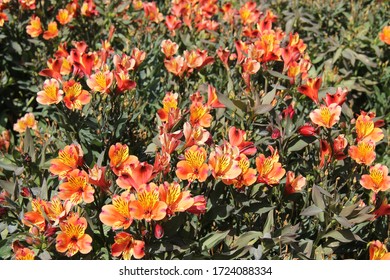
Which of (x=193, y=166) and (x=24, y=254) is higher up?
(x=193, y=166)

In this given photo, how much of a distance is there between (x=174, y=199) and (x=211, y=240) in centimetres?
32

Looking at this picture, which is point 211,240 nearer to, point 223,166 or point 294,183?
point 223,166

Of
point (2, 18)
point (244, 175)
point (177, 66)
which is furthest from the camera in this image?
point (2, 18)

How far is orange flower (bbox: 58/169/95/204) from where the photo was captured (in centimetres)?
178

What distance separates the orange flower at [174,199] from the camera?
65.4 inches

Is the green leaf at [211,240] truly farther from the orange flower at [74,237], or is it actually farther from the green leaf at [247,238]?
the orange flower at [74,237]

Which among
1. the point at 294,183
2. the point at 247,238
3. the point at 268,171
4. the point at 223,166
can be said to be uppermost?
the point at 223,166

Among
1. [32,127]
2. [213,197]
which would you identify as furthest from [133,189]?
[32,127]

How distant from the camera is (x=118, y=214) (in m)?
1.66

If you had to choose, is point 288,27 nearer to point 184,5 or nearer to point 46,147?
point 184,5

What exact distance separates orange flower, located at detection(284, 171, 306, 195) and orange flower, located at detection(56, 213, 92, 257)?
805 mm

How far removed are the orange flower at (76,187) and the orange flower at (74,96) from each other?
48 centimetres

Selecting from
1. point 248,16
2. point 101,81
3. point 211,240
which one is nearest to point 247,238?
point 211,240

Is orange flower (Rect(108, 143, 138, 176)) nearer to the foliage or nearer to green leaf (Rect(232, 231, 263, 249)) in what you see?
the foliage
